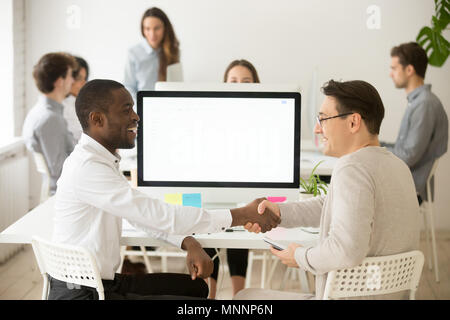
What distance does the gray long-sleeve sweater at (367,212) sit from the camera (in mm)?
1653

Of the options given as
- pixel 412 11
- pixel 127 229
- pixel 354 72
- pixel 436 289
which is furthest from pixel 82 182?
pixel 412 11

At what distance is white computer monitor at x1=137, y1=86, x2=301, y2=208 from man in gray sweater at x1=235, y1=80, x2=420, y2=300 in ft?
1.83

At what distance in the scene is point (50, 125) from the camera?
3648 millimetres

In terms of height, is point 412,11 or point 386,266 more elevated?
point 412,11

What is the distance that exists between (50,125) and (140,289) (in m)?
1.82

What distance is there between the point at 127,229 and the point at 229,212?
16.3 inches

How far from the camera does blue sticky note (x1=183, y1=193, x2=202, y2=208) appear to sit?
2408mm

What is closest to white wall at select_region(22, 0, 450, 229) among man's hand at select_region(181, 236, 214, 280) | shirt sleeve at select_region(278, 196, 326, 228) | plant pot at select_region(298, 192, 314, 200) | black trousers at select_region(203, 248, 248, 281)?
black trousers at select_region(203, 248, 248, 281)

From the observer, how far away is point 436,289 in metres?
3.76

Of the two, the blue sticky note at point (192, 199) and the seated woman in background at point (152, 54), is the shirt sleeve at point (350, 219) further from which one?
the seated woman in background at point (152, 54)

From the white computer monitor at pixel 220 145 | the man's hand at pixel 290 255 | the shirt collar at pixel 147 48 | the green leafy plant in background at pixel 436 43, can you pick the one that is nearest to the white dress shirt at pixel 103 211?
the man's hand at pixel 290 255

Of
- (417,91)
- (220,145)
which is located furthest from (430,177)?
(220,145)

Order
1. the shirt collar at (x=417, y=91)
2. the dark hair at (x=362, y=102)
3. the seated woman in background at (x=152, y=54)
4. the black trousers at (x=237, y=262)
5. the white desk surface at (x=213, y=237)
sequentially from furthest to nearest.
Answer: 1. the seated woman in background at (x=152, y=54)
2. the shirt collar at (x=417, y=91)
3. the black trousers at (x=237, y=262)
4. the white desk surface at (x=213, y=237)
5. the dark hair at (x=362, y=102)
